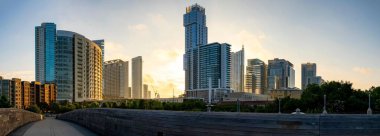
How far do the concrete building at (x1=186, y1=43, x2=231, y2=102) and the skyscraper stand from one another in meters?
93.2

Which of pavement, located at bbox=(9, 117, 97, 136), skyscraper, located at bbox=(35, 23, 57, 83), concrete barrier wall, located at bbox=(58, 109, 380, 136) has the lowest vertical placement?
pavement, located at bbox=(9, 117, 97, 136)

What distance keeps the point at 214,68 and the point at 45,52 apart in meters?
107

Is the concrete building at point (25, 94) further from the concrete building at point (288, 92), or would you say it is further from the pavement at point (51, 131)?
the concrete building at point (288, 92)

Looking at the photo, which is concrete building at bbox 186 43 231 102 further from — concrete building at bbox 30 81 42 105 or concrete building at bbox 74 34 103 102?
concrete building at bbox 30 81 42 105

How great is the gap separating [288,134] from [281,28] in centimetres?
2172

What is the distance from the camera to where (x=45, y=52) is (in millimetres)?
159500

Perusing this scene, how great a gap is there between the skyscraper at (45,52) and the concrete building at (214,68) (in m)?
93.2

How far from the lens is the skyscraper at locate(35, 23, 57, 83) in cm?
15200

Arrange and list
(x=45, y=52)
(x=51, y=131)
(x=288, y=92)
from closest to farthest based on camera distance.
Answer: (x=51, y=131) → (x=288, y=92) → (x=45, y=52)

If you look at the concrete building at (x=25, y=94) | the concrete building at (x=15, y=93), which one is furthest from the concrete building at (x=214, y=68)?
the concrete building at (x=15, y=93)

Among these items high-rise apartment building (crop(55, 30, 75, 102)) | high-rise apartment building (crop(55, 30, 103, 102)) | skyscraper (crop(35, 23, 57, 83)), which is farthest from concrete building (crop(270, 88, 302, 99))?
skyscraper (crop(35, 23, 57, 83))

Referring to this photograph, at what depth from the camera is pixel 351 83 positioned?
49812mm

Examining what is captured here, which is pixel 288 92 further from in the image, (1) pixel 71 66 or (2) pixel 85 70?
(1) pixel 71 66

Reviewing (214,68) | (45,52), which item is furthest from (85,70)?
(214,68)
